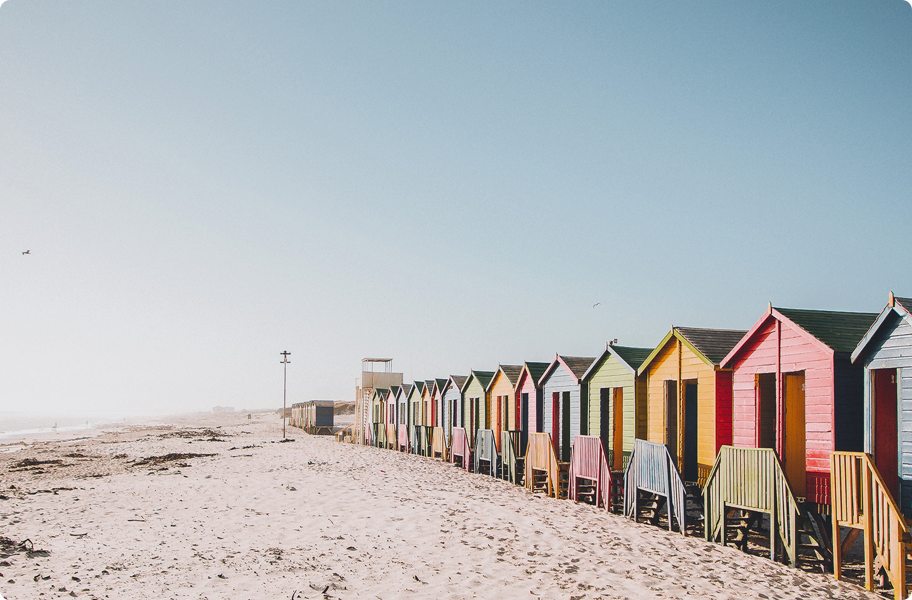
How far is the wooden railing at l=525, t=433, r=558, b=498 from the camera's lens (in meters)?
17.4

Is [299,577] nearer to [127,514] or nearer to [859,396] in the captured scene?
[127,514]

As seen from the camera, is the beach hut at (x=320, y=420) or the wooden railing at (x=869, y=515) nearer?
the wooden railing at (x=869, y=515)

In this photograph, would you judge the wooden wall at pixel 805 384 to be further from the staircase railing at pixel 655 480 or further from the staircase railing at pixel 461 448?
the staircase railing at pixel 461 448

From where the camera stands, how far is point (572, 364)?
19844mm

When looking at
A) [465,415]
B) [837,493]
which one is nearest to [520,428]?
[465,415]

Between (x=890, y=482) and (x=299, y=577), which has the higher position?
(x=890, y=482)

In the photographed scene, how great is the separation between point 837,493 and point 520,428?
1353 centimetres

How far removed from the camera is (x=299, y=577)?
9008 mm

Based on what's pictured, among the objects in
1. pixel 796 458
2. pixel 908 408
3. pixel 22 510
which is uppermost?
pixel 908 408

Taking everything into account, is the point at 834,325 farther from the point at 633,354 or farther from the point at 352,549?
the point at 352,549

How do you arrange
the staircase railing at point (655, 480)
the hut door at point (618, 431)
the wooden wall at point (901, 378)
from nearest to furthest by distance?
1. the wooden wall at point (901, 378)
2. the staircase railing at point (655, 480)
3. the hut door at point (618, 431)

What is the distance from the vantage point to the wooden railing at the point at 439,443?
2831cm

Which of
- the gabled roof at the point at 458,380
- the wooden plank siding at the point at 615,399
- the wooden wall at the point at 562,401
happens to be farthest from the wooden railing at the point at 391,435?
the wooden plank siding at the point at 615,399

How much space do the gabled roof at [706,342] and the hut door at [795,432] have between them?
141 centimetres
